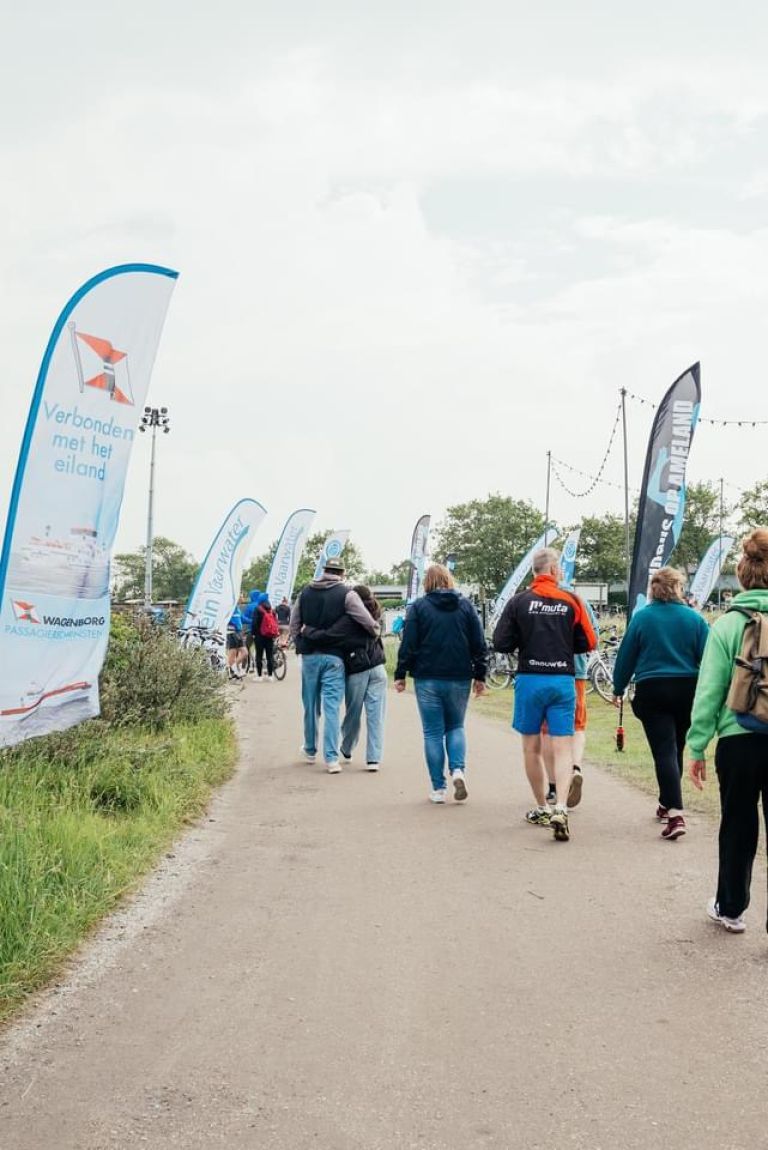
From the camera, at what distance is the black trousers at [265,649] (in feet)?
78.0

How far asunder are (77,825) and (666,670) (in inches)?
156

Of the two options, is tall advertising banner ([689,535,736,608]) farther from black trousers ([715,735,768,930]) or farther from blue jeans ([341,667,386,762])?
black trousers ([715,735,768,930])

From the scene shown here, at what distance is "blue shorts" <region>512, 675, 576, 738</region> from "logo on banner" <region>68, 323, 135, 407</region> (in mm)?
3489

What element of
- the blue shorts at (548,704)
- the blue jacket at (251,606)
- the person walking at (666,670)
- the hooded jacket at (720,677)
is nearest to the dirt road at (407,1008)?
the person walking at (666,670)

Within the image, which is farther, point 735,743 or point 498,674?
point 498,674

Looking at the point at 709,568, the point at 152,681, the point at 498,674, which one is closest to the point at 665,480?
the point at 152,681

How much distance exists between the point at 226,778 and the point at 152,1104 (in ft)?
22.4

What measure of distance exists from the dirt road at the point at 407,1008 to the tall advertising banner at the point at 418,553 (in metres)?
24.6

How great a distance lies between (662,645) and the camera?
25.2ft

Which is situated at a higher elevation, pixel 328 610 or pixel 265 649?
pixel 328 610

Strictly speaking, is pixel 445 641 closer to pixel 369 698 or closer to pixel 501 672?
pixel 369 698

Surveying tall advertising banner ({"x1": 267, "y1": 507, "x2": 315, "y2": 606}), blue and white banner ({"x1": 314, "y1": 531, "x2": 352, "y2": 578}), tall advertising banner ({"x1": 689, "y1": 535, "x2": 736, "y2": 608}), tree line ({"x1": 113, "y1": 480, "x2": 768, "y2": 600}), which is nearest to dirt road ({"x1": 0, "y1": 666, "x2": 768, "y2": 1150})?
tall advertising banner ({"x1": 267, "y1": 507, "x2": 315, "y2": 606})

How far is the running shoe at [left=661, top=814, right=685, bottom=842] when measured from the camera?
7.46 meters

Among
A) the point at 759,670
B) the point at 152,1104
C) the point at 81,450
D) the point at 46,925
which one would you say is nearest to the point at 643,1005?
the point at 759,670
